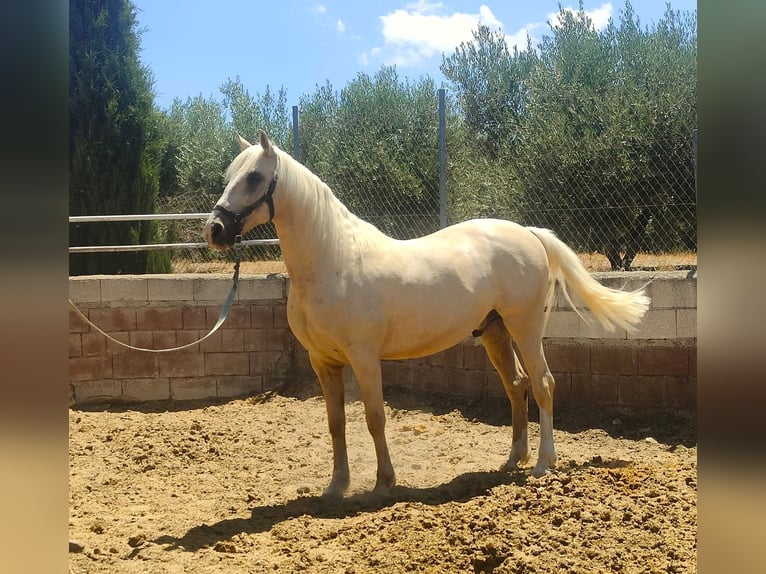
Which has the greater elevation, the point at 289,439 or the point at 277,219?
the point at 277,219

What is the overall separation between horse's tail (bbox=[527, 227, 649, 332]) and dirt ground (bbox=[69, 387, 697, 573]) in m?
1.04

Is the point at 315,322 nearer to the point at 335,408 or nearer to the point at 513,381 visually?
the point at 335,408

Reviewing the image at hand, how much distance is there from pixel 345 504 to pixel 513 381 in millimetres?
1707

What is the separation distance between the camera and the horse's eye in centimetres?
400

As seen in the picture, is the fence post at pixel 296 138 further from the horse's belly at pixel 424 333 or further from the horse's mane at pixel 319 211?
the horse's belly at pixel 424 333

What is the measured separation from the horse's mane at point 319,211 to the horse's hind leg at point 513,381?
4.32 feet

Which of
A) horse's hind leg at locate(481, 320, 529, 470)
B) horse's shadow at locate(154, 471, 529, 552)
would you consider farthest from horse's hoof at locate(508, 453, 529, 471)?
horse's shadow at locate(154, 471, 529, 552)

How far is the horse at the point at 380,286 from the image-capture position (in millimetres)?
4105

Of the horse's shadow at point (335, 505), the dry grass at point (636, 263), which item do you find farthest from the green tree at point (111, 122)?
the horse's shadow at point (335, 505)
